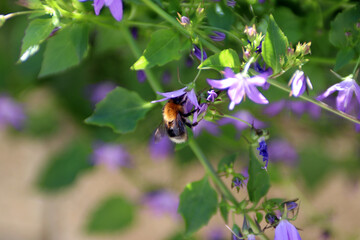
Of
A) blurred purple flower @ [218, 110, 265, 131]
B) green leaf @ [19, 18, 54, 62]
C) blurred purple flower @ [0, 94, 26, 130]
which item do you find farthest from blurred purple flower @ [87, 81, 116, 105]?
green leaf @ [19, 18, 54, 62]

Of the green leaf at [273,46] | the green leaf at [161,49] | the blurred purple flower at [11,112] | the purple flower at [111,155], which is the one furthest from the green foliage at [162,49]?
the blurred purple flower at [11,112]

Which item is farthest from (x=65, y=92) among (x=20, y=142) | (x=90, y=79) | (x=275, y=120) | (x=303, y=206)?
(x=303, y=206)

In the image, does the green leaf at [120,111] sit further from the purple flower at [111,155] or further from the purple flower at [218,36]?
the purple flower at [111,155]

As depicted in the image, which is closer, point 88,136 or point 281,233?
point 281,233

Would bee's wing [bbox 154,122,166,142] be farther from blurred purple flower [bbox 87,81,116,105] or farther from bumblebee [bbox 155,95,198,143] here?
blurred purple flower [bbox 87,81,116,105]

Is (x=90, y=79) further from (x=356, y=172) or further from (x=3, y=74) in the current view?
(x=356, y=172)
